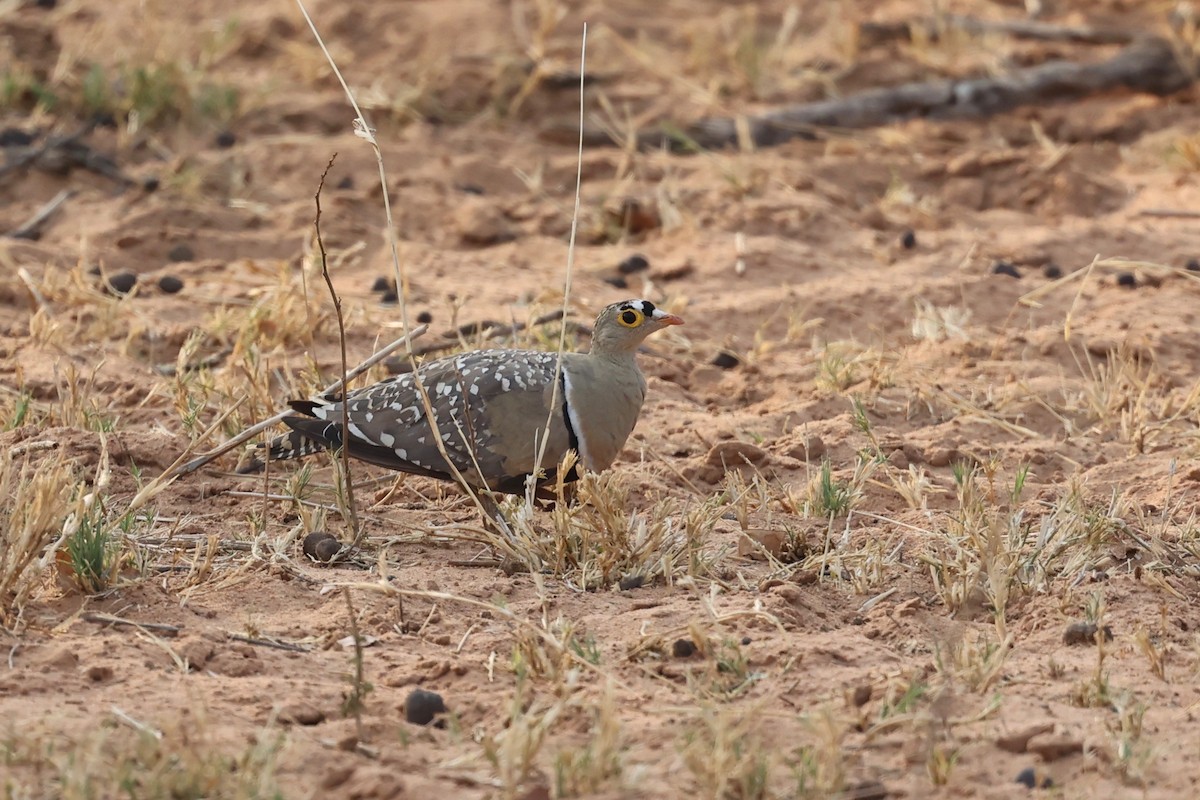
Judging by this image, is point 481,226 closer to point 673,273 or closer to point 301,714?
point 673,273

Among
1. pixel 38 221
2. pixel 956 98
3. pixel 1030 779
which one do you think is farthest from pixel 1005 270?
pixel 38 221

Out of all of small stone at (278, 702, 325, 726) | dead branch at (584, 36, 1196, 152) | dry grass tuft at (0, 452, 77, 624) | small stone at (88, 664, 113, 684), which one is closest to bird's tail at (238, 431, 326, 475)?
dry grass tuft at (0, 452, 77, 624)

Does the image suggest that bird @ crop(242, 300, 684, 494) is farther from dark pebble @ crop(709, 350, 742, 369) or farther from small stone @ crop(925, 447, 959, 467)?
dark pebble @ crop(709, 350, 742, 369)

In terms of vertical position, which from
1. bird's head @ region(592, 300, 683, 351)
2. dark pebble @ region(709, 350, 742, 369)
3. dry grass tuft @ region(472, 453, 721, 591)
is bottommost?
dark pebble @ region(709, 350, 742, 369)

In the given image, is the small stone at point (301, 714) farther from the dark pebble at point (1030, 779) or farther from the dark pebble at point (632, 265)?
the dark pebble at point (632, 265)

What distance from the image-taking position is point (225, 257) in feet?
22.4

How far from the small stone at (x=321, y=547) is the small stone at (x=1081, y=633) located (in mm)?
1806

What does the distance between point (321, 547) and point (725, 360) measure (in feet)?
7.25

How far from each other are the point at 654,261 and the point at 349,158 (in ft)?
5.73

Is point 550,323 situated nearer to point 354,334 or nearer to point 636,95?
point 354,334

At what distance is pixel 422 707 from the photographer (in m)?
3.25

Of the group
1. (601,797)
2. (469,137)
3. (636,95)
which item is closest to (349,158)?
(469,137)

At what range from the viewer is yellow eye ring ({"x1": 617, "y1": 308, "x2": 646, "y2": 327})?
4.73 m

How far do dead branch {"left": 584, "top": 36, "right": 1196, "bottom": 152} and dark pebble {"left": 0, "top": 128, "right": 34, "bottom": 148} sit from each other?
267 cm
